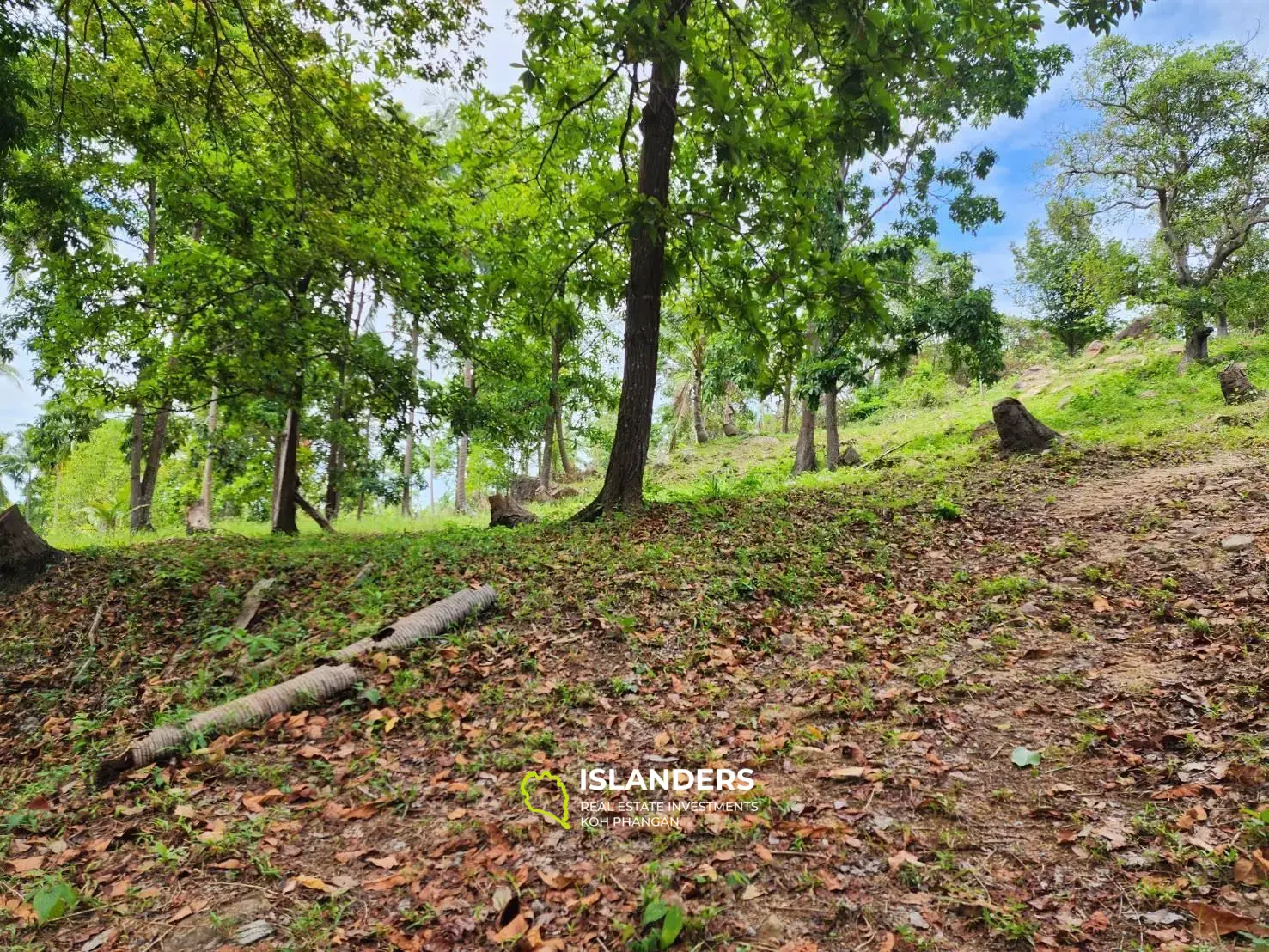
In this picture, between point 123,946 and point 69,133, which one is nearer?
point 123,946

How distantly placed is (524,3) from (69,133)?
244 inches

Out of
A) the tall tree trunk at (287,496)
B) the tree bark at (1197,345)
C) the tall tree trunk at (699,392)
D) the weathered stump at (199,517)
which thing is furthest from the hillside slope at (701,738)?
the tall tree trunk at (699,392)

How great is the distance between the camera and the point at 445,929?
2.36 metres

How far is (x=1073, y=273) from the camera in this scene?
66.2 ft

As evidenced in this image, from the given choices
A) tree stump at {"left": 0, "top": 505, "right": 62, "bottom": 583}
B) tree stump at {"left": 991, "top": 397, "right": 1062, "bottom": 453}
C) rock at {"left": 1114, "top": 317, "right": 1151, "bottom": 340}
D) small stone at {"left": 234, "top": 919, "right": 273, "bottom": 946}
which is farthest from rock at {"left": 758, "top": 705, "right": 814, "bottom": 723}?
rock at {"left": 1114, "top": 317, "right": 1151, "bottom": 340}

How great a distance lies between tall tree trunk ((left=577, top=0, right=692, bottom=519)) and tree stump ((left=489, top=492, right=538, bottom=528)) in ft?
6.95

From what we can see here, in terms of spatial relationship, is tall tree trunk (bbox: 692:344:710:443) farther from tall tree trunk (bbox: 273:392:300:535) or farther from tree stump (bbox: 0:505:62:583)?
tree stump (bbox: 0:505:62:583)

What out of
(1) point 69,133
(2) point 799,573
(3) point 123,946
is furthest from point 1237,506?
(1) point 69,133

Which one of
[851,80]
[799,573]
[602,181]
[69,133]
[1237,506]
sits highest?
[69,133]

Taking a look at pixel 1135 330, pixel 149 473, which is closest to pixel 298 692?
pixel 149 473

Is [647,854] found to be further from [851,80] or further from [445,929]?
[851,80]

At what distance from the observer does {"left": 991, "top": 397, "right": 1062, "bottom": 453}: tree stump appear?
10375 mm

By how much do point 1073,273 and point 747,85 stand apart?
19.8 metres

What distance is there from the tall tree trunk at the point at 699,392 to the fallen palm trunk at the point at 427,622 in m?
23.3
